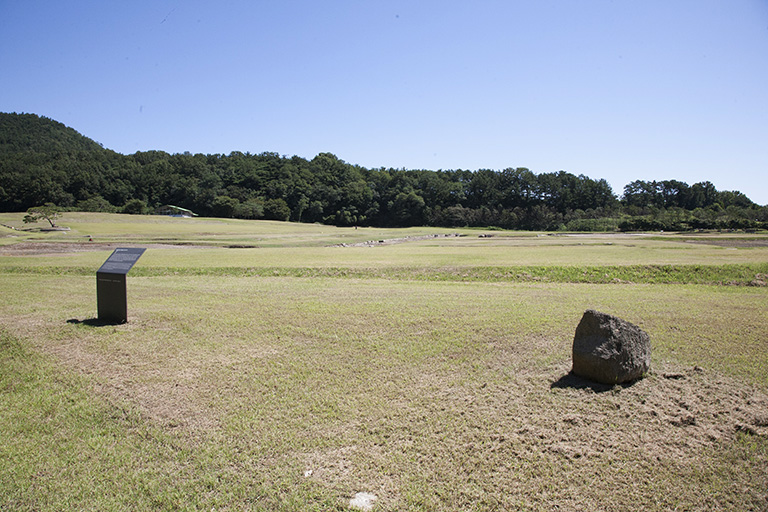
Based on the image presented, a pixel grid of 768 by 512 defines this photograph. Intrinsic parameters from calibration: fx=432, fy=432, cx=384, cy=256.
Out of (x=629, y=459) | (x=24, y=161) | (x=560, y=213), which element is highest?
(x=24, y=161)

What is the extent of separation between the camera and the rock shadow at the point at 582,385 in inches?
263

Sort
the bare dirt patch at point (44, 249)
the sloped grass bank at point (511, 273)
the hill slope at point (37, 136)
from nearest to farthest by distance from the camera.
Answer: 1. the sloped grass bank at point (511, 273)
2. the bare dirt patch at point (44, 249)
3. the hill slope at point (37, 136)

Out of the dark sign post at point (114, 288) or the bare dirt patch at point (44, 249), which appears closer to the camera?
the dark sign post at point (114, 288)

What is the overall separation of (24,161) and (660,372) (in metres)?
146

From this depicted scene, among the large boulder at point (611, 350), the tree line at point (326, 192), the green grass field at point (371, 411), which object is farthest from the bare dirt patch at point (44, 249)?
the tree line at point (326, 192)

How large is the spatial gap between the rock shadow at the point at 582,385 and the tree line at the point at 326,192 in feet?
304

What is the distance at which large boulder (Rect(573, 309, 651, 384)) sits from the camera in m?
6.71

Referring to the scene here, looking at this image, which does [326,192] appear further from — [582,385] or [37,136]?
[582,385]

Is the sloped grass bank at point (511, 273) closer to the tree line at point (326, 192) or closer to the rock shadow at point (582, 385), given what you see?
the rock shadow at point (582, 385)

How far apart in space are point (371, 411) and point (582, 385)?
133 inches

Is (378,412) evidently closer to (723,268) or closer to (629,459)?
(629,459)

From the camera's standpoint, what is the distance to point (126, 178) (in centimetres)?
11862

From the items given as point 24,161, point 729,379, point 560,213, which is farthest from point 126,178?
point 729,379

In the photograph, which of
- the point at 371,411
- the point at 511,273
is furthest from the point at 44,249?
the point at 371,411
